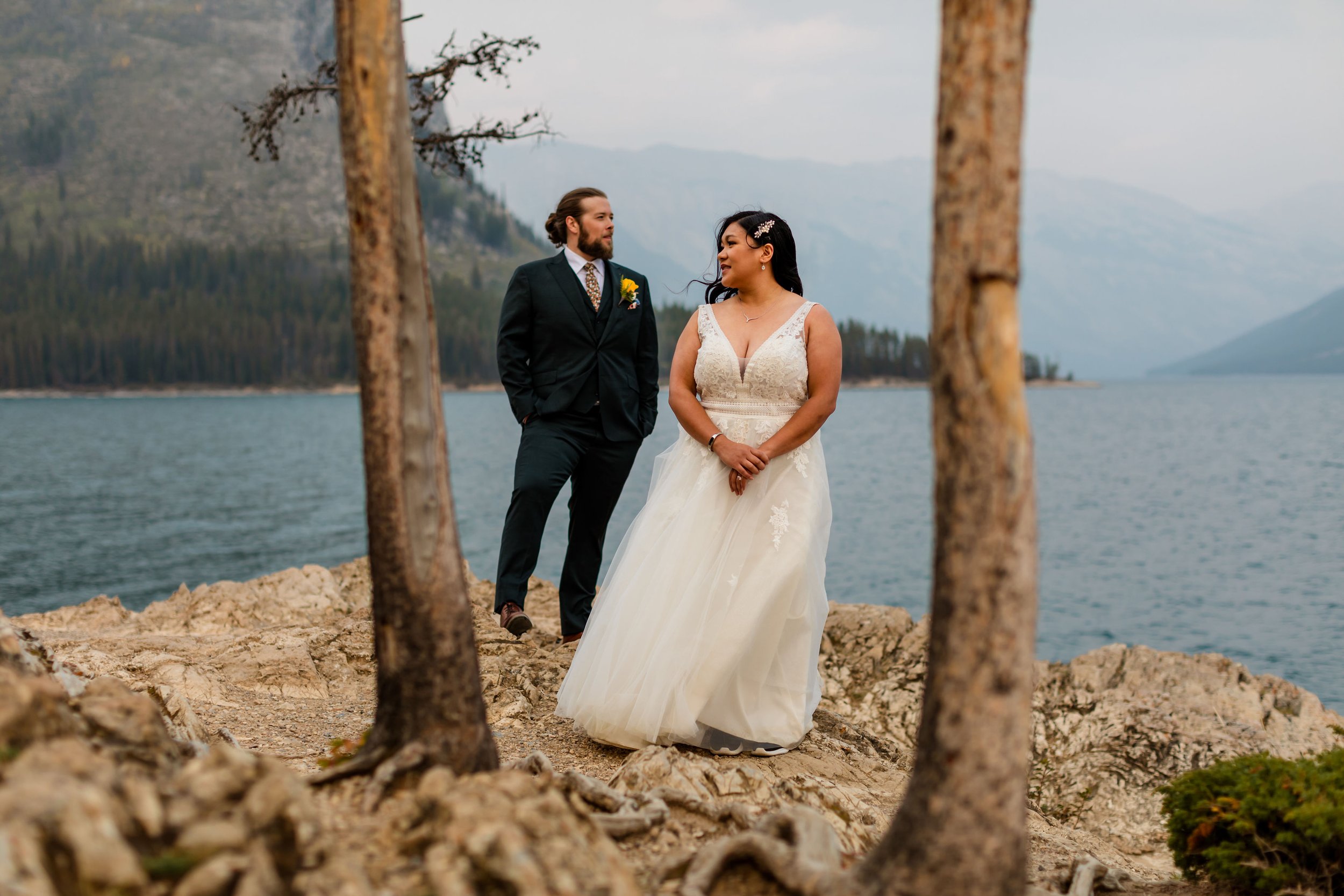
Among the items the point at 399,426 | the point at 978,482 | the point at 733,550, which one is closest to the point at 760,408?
the point at 733,550

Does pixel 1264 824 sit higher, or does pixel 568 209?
pixel 568 209

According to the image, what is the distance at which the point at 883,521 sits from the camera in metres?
32.8

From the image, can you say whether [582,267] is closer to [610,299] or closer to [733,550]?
[610,299]

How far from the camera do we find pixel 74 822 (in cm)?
238

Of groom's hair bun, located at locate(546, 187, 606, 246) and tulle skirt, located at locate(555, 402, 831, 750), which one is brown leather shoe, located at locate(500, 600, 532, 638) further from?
groom's hair bun, located at locate(546, 187, 606, 246)

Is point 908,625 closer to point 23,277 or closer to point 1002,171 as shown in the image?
point 1002,171

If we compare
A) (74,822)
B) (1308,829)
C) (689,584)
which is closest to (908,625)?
(689,584)

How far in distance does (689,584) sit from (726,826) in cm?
154

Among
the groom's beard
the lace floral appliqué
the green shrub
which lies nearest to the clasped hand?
the lace floral appliqué

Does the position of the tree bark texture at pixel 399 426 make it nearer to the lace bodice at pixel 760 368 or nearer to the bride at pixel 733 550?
the bride at pixel 733 550

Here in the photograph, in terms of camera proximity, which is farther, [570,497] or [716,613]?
[570,497]

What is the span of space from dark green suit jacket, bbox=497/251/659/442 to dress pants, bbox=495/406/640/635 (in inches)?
5.3

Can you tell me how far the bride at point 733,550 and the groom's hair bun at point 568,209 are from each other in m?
1.55

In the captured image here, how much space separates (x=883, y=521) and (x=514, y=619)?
26.9 meters
